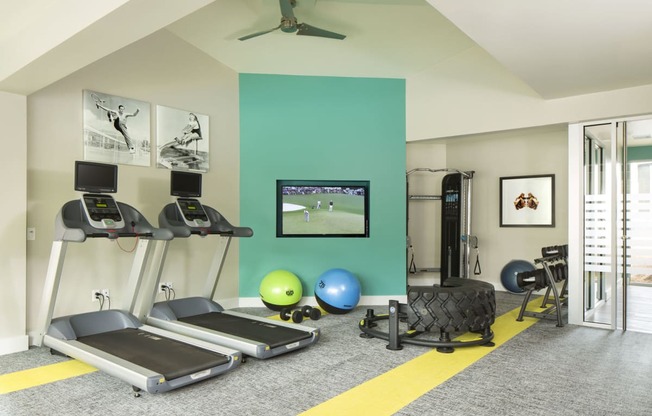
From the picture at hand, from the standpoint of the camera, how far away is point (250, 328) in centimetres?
439

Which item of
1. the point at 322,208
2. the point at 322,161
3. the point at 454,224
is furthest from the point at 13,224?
the point at 454,224

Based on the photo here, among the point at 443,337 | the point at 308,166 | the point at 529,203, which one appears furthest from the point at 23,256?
the point at 529,203

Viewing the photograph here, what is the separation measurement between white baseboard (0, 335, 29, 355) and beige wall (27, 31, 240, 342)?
0.50 feet

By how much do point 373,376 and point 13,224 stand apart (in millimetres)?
3412

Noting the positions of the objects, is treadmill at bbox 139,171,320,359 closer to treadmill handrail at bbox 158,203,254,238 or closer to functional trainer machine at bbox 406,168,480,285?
treadmill handrail at bbox 158,203,254,238

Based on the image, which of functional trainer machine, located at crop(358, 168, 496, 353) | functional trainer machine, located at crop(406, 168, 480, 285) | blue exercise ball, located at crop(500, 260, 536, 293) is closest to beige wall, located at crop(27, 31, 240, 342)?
functional trainer machine, located at crop(358, 168, 496, 353)

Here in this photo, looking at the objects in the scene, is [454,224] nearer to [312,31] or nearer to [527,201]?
[527,201]

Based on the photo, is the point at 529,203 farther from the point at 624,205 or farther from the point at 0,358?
the point at 0,358

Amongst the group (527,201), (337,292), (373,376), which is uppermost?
(527,201)

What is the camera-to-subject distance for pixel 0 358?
3932 millimetres

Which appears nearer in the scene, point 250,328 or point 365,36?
point 250,328

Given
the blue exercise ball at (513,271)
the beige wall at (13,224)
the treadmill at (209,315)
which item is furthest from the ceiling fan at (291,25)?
the blue exercise ball at (513,271)

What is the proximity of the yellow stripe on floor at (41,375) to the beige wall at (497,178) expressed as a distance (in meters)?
5.40

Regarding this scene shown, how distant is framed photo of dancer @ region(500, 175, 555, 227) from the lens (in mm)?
7168
